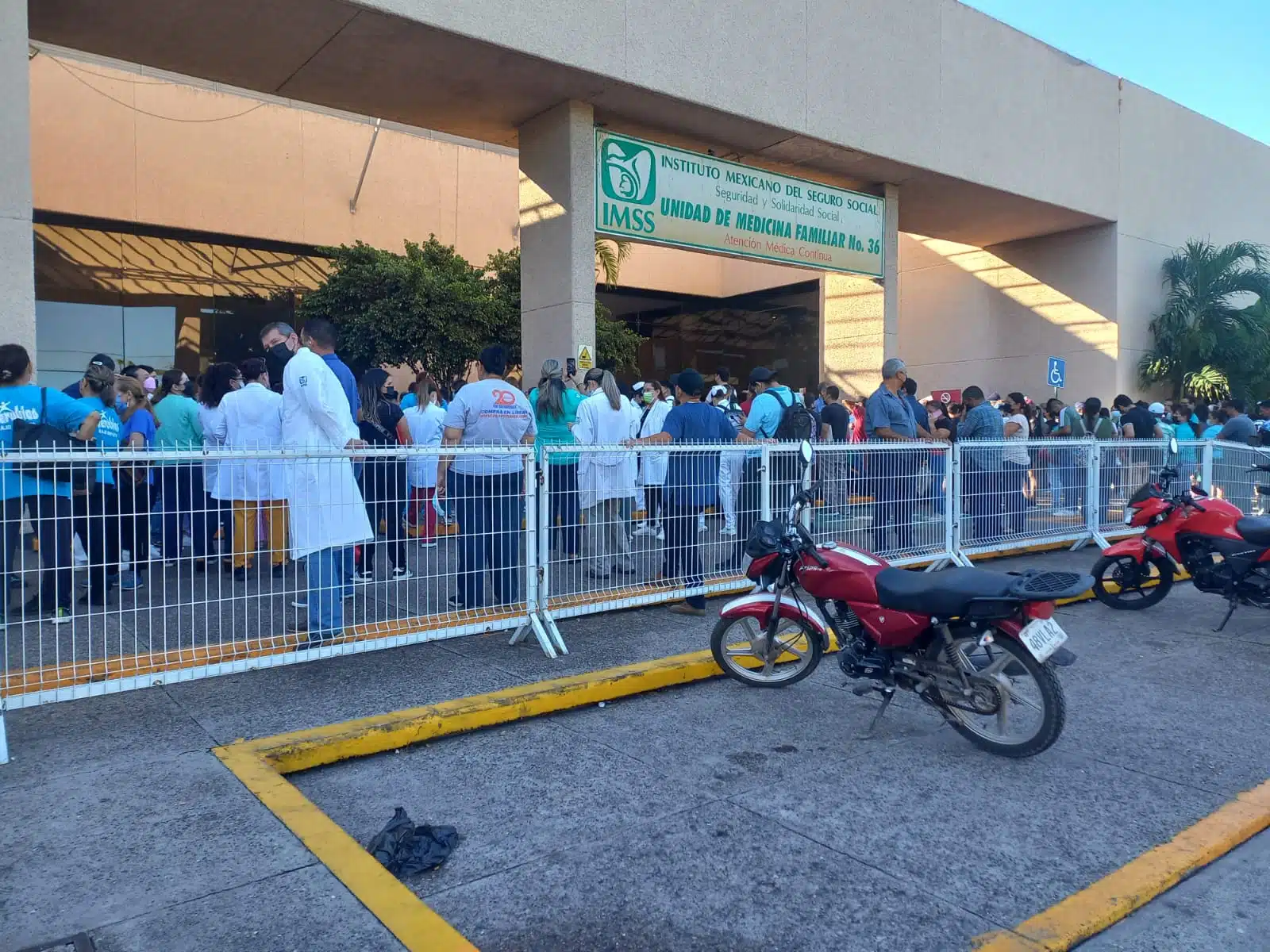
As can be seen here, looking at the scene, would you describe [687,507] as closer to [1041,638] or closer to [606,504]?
[606,504]

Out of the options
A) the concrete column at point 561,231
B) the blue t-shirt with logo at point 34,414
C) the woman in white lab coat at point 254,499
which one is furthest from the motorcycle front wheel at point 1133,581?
the blue t-shirt with logo at point 34,414

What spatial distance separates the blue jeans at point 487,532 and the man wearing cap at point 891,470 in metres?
3.23

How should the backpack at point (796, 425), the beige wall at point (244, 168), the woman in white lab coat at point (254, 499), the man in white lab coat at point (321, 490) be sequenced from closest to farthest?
1. the woman in white lab coat at point (254, 499)
2. the man in white lab coat at point (321, 490)
3. the backpack at point (796, 425)
4. the beige wall at point (244, 168)

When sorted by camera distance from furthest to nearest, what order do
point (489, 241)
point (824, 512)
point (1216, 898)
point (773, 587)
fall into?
point (489, 241), point (824, 512), point (773, 587), point (1216, 898)

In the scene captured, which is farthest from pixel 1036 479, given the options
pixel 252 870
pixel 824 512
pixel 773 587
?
pixel 252 870

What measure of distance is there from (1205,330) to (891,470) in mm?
15936

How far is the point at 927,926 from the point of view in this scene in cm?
297

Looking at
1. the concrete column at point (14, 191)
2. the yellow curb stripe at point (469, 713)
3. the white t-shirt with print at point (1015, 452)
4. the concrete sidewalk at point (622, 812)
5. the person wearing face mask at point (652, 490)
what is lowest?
the concrete sidewalk at point (622, 812)

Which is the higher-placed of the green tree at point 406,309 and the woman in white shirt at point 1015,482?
the green tree at point 406,309

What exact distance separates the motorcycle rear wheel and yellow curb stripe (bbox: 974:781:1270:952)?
71 centimetres

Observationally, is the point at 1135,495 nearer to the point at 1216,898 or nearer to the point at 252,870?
the point at 1216,898

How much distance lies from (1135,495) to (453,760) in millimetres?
6220

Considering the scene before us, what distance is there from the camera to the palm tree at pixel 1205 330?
19844 millimetres

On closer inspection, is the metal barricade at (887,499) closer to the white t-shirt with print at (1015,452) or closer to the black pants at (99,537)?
the white t-shirt with print at (1015,452)
